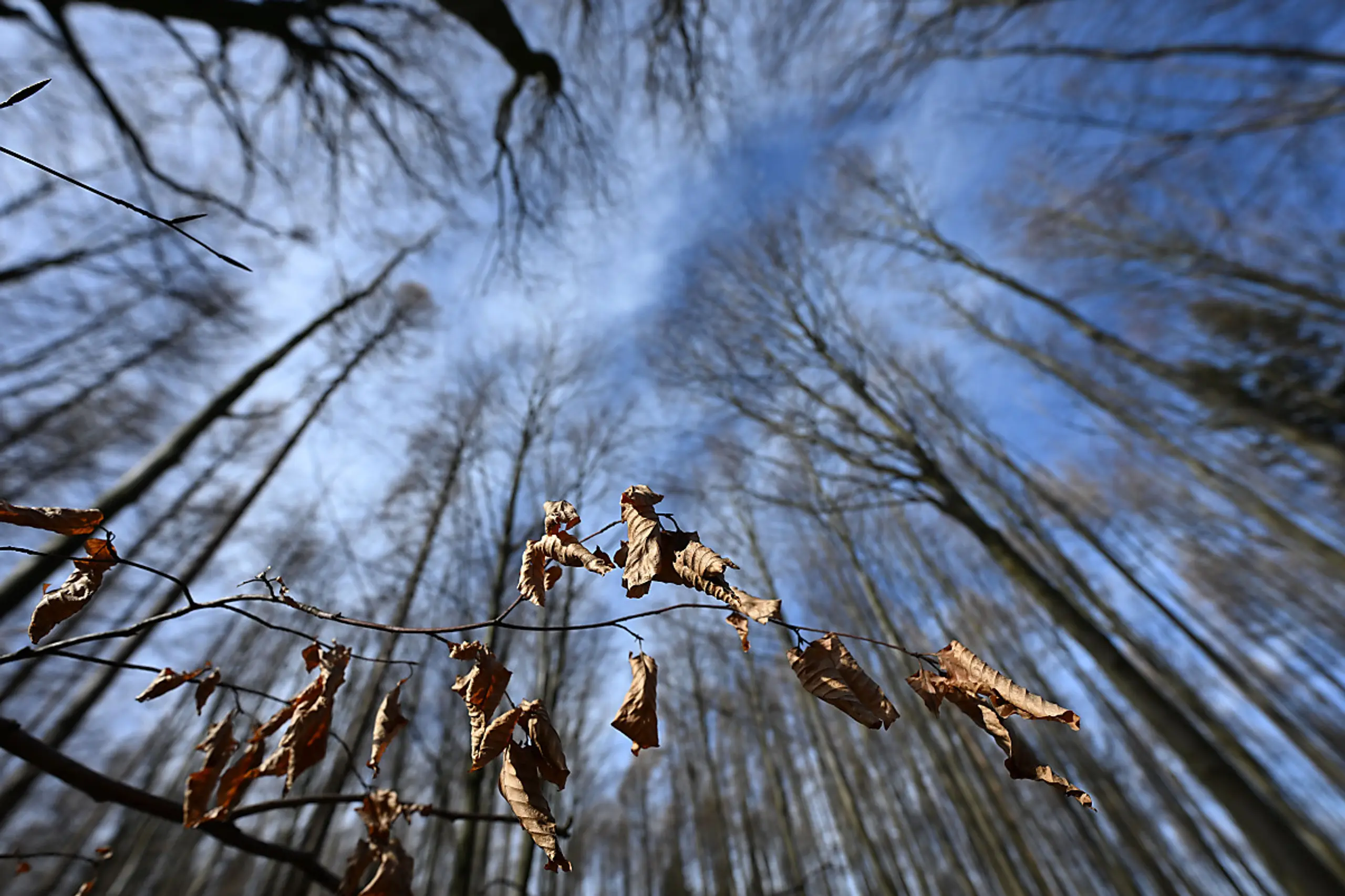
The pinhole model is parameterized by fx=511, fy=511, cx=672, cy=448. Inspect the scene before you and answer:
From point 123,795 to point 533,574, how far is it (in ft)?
3.45

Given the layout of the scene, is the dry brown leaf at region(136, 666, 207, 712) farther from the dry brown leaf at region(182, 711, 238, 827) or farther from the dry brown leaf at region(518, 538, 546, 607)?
the dry brown leaf at region(518, 538, 546, 607)

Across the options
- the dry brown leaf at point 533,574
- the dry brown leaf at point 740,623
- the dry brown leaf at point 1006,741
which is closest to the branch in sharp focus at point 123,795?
the dry brown leaf at point 533,574

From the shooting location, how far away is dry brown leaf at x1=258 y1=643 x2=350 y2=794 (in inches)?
47.9

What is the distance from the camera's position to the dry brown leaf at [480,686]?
3.24 feet

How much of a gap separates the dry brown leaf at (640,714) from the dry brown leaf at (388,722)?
0.61 m

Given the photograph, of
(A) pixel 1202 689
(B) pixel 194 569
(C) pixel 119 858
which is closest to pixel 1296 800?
(A) pixel 1202 689

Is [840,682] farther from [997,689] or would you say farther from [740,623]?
[997,689]

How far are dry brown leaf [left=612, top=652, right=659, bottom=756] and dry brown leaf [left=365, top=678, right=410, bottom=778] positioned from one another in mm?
610

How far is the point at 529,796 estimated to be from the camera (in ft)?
3.12

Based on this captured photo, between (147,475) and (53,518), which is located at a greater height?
(147,475)

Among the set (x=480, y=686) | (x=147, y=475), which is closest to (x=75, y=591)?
(x=480, y=686)

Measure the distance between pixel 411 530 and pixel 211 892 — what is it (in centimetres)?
1889

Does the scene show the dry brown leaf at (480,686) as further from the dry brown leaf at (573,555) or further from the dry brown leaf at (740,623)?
the dry brown leaf at (740,623)

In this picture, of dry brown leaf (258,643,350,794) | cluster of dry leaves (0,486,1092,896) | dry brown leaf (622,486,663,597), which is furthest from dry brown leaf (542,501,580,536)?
dry brown leaf (258,643,350,794)
